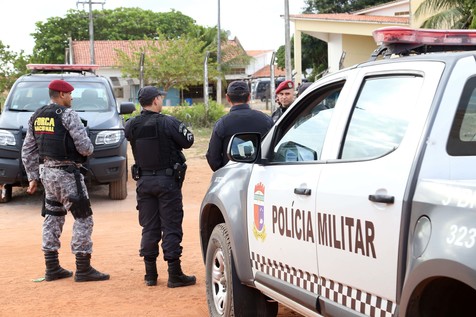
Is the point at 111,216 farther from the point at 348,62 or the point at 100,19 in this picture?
the point at 100,19

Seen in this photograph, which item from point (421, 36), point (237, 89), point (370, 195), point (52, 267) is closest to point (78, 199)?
point (52, 267)

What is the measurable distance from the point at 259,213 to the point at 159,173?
2245 millimetres

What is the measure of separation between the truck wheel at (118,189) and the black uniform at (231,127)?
613 cm

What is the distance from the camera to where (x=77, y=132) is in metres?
7.43

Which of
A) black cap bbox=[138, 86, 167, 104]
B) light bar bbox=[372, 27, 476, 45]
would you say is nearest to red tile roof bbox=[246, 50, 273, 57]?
black cap bbox=[138, 86, 167, 104]

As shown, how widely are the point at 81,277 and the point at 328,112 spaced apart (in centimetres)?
392

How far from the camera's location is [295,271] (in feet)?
14.8

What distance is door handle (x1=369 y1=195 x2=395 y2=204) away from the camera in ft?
11.3

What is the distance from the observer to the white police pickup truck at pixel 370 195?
3.25 m

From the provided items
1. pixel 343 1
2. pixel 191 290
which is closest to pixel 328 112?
pixel 191 290

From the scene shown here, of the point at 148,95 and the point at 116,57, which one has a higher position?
the point at 116,57

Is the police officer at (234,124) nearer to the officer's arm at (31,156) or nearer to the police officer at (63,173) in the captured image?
the police officer at (63,173)

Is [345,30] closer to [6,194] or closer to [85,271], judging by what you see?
[6,194]

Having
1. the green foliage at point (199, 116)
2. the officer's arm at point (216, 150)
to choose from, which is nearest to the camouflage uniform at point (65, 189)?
the officer's arm at point (216, 150)
